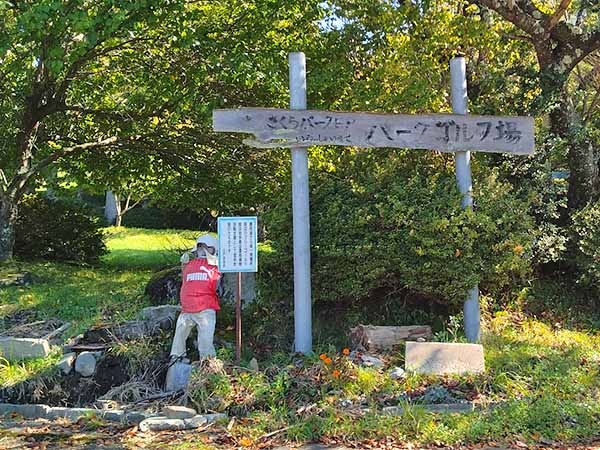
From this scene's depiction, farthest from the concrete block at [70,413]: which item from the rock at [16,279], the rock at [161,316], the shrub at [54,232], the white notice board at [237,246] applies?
the shrub at [54,232]

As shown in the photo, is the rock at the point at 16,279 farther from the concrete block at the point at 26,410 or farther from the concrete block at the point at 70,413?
the concrete block at the point at 70,413

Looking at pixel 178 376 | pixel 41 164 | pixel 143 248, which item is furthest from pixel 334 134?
pixel 143 248

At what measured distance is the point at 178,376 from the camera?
21.3 feet

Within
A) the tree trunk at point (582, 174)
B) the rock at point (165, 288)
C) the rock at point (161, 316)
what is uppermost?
the tree trunk at point (582, 174)

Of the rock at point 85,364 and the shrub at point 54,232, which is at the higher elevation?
the shrub at point 54,232

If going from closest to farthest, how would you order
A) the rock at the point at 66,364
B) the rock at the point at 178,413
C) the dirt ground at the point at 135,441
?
the dirt ground at the point at 135,441, the rock at the point at 178,413, the rock at the point at 66,364

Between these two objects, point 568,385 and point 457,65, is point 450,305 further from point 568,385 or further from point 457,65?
point 457,65

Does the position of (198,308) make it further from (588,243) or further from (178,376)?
(588,243)

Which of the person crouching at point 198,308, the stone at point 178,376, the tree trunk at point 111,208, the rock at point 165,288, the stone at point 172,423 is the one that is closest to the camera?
the stone at point 172,423

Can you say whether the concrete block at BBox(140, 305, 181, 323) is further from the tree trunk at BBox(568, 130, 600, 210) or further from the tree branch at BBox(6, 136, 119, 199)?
the tree trunk at BBox(568, 130, 600, 210)

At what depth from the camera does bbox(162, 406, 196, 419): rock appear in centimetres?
573

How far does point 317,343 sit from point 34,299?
4.68m

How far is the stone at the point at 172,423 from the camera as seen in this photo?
220 inches

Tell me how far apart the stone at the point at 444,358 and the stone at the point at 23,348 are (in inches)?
168
